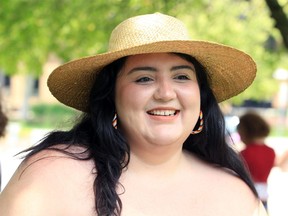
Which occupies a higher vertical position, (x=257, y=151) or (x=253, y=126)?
(x=253, y=126)

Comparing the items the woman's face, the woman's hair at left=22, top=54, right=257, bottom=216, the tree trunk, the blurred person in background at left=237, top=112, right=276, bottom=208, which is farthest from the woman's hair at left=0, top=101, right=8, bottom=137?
the blurred person in background at left=237, top=112, right=276, bottom=208

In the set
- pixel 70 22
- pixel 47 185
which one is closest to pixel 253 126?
pixel 70 22

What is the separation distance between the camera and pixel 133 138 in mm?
2713

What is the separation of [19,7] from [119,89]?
16.1 ft

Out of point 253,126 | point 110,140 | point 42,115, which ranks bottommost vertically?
point 42,115

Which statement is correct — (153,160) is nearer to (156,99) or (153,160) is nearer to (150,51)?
(156,99)

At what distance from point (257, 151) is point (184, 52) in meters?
3.41

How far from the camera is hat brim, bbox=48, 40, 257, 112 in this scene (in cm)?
262

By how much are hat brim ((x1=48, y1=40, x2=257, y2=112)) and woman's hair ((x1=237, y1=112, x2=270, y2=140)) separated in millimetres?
2927

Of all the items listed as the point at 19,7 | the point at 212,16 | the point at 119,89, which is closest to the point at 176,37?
the point at 119,89

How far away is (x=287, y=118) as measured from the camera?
35.2 meters

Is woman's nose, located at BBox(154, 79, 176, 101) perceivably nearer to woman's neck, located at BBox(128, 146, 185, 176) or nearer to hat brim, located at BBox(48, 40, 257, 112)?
hat brim, located at BBox(48, 40, 257, 112)

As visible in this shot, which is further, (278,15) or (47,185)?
(278,15)

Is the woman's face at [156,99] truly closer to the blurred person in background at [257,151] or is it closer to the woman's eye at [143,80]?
the woman's eye at [143,80]
